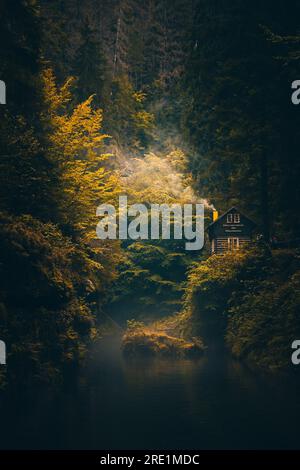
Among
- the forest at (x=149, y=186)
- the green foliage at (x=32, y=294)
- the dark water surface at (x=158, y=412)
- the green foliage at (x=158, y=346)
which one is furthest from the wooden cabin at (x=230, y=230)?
the green foliage at (x=32, y=294)

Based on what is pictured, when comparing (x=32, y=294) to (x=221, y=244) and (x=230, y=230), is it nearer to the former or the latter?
(x=230, y=230)

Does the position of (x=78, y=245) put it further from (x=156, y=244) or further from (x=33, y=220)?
(x=156, y=244)

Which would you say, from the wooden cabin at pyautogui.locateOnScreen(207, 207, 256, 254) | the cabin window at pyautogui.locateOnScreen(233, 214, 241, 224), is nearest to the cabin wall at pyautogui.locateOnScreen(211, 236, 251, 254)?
the wooden cabin at pyautogui.locateOnScreen(207, 207, 256, 254)

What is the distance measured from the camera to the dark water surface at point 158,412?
2053cm

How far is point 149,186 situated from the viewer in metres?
69.6

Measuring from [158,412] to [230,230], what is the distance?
119 ft

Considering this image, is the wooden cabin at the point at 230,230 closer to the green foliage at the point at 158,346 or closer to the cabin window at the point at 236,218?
the cabin window at the point at 236,218

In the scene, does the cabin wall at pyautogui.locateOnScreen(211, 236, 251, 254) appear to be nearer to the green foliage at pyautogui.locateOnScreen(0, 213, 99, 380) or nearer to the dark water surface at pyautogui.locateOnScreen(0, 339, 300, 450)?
the dark water surface at pyautogui.locateOnScreen(0, 339, 300, 450)

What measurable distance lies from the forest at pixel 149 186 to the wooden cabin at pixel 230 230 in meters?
0.83

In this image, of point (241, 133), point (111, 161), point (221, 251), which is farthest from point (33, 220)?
point (111, 161)

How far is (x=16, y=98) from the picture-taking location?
127 ft

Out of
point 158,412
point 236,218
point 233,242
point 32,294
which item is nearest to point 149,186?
point 233,242

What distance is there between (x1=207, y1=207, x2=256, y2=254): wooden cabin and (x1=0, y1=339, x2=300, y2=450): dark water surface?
25.9 metres
